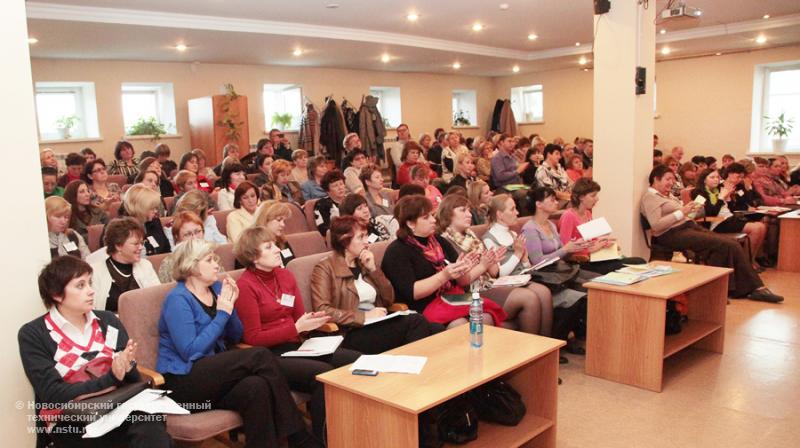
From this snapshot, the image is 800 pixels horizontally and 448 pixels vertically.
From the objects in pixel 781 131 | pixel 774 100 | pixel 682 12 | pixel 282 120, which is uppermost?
pixel 682 12

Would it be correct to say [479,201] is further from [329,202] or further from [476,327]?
[476,327]

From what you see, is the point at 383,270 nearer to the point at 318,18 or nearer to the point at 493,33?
the point at 318,18

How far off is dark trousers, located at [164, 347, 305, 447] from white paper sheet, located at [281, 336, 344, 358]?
0.27 metres

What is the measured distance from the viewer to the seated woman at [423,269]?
370 cm

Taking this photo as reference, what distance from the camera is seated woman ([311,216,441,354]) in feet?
11.0

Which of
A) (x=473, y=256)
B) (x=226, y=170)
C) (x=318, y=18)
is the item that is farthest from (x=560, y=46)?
(x=473, y=256)

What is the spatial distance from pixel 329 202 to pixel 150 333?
9.20 ft

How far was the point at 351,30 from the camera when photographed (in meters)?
9.08

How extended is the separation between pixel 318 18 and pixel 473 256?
5.28 meters

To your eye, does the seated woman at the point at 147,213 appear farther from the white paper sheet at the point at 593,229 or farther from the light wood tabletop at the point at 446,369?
the white paper sheet at the point at 593,229

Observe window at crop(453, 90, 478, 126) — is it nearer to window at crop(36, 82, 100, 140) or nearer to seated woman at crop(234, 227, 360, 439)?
window at crop(36, 82, 100, 140)

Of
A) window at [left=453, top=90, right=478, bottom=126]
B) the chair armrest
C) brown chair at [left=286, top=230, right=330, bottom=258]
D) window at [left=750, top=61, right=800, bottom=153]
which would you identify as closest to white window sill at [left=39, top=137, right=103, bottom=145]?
brown chair at [left=286, top=230, right=330, bottom=258]

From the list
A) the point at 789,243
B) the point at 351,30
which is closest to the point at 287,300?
the point at 789,243

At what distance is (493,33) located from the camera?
10086 mm
